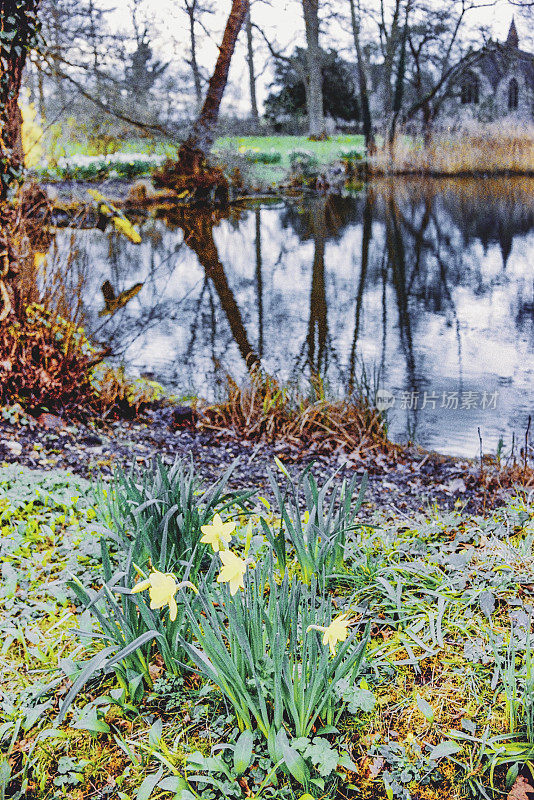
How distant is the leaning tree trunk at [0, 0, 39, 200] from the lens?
3945mm

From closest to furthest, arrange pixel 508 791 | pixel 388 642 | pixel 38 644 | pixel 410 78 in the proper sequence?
pixel 508 791, pixel 388 642, pixel 38 644, pixel 410 78

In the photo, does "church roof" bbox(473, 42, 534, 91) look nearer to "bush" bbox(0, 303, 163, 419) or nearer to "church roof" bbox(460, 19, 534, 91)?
"church roof" bbox(460, 19, 534, 91)

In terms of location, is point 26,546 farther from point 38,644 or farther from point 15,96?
point 15,96

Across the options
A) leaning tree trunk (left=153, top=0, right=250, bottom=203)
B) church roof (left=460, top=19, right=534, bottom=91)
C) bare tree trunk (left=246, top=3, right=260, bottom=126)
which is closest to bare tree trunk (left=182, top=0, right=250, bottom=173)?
leaning tree trunk (left=153, top=0, right=250, bottom=203)

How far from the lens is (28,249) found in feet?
14.4

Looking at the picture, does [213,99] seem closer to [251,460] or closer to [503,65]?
[251,460]

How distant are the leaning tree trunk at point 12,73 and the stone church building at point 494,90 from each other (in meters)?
26.8

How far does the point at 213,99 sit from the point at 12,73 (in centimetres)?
1131

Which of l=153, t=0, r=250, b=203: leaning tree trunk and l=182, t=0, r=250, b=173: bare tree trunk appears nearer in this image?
l=182, t=0, r=250, b=173: bare tree trunk

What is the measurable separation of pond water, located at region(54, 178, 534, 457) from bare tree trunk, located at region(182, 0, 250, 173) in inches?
87.7

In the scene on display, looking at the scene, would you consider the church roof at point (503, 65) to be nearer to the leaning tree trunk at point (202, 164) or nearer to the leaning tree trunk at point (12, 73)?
the leaning tree trunk at point (202, 164)

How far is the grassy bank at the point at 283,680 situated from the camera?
1.72m

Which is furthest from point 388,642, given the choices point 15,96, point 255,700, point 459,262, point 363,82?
point 363,82

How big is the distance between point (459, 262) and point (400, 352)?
4.31m
